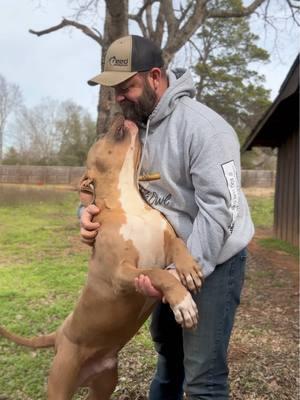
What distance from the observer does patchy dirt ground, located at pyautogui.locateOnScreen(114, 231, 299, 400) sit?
13.0 feet

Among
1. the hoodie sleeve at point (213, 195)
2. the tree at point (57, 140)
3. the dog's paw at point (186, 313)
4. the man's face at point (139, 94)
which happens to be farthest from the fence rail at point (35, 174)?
the dog's paw at point (186, 313)

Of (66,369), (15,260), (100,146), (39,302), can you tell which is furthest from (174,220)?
(15,260)

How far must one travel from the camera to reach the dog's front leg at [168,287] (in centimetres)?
212

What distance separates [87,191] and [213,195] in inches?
29.6

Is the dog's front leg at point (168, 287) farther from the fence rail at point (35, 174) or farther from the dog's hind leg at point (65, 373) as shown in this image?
the fence rail at point (35, 174)

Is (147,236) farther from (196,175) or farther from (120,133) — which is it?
(120,133)

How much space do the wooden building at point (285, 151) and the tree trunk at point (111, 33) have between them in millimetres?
3450

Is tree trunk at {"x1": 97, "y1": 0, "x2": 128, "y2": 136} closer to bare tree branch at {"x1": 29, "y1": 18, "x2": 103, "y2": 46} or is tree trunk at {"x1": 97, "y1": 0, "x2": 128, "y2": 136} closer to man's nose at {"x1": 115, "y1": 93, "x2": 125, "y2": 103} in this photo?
bare tree branch at {"x1": 29, "y1": 18, "x2": 103, "y2": 46}

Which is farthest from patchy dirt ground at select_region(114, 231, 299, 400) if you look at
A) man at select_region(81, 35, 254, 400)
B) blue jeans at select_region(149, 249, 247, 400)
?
man at select_region(81, 35, 254, 400)

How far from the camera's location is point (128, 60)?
247 centimetres

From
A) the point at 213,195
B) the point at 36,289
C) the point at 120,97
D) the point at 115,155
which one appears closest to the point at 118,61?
the point at 120,97

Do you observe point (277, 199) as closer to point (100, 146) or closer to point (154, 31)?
point (154, 31)

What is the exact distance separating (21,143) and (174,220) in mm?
38416

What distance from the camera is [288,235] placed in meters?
12.7
